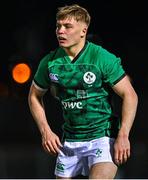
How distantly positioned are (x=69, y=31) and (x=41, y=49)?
4.23 m

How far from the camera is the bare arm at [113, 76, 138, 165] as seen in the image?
4.33 metres

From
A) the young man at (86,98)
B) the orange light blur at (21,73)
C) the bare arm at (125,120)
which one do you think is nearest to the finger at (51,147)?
the young man at (86,98)

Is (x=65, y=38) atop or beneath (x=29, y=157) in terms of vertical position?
atop

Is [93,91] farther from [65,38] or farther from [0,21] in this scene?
[0,21]

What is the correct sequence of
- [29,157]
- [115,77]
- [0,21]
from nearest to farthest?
[115,77] → [29,157] → [0,21]

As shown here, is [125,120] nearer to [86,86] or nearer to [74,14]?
[86,86]

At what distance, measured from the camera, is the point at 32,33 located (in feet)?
28.5

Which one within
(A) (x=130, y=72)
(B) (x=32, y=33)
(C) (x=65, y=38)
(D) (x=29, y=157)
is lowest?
(D) (x=29, y=157)

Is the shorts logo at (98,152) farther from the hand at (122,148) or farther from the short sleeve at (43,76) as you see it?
the short sleeve at (43,76)

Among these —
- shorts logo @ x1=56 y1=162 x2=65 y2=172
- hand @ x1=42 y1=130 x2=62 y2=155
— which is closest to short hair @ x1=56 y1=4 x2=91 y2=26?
hand @ x1=42 y1=130 x2=62 y2=155

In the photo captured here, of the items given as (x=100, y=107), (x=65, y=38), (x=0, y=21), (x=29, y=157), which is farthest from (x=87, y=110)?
(x=0, y=21)

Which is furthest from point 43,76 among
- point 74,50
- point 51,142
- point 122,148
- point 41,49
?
point 41,49

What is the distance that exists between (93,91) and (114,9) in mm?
4347

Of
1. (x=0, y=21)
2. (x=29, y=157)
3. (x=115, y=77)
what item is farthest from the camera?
(x=0, y=21)
